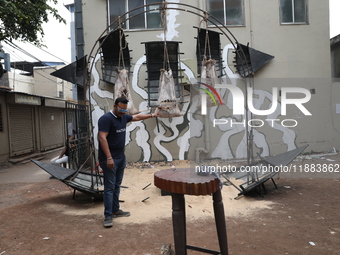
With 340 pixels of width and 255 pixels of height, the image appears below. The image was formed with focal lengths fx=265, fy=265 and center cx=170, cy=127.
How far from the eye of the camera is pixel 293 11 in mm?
8695

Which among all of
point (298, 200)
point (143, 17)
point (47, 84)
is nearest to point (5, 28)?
point (143, 17)

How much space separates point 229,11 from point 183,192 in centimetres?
794

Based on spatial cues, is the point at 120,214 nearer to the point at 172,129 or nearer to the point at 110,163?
the point at 110,163

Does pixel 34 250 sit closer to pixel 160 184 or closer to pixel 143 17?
pixel 160 184

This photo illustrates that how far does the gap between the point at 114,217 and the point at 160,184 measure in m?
2.03

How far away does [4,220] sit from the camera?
398 cm

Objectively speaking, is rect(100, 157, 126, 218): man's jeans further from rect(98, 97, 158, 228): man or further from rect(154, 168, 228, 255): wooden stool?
rect(154, 168, 228, 255): wooden stool

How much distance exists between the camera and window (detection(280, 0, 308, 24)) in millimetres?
8664

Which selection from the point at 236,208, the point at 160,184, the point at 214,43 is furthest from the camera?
the point at 214,43

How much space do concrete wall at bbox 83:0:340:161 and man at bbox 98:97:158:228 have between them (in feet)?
14.0

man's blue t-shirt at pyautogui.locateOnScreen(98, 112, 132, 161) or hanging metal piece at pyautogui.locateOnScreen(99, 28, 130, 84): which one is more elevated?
hanging metal piece at pyautogui.locateOnScreen(99, 28, 130, 84)

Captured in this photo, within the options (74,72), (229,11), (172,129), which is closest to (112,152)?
(172,129)

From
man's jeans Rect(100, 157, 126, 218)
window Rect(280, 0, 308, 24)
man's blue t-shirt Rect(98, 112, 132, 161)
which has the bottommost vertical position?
man's jeans Rect(100, 157, 126, 218)

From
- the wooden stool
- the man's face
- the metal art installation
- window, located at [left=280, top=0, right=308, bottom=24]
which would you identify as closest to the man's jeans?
the man's face
